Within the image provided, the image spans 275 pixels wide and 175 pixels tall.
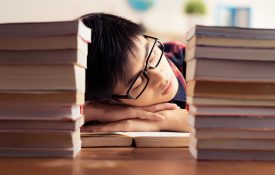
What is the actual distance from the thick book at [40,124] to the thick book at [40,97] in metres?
0.03

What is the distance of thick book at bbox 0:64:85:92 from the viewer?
58 centimetres

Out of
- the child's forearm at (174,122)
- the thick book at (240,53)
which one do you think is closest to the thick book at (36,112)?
the thick book at (240,53)

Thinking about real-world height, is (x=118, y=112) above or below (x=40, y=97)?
below

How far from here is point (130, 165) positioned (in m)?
0.58

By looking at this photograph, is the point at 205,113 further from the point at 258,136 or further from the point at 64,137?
the point at 64,137

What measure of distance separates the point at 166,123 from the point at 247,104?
15.9 inches

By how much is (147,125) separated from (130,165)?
1.32 feet

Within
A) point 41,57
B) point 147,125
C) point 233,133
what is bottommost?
point 147,125

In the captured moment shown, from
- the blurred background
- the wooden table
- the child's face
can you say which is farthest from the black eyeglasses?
the blurred background

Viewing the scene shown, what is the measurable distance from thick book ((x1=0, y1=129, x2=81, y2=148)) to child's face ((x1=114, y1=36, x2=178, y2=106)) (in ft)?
0.95

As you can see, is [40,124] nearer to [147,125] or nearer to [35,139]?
[35,139]

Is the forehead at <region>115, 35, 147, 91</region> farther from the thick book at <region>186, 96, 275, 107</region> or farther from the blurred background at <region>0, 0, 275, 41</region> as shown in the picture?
the blurred background at <region>0, 0, 275, 41</region>

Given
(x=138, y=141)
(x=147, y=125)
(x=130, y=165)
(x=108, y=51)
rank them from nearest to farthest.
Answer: (x=130, y=165), (x=138, y=141), (x=108, y=51), (x=147, y=125)

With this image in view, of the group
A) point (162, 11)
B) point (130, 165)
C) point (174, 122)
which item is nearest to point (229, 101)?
point (130, 165)
